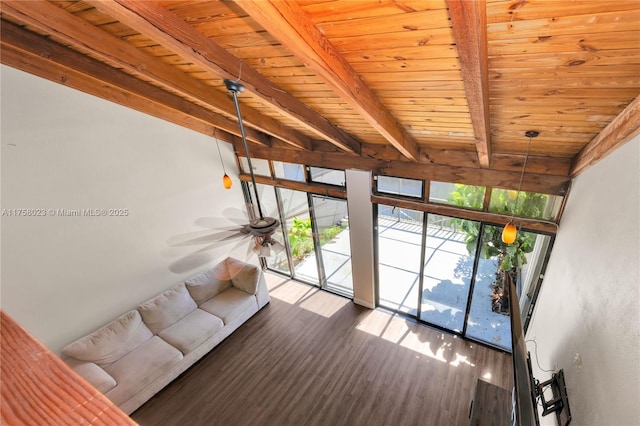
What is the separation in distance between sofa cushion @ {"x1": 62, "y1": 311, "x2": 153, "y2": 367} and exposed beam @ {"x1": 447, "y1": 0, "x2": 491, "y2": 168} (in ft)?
17.3

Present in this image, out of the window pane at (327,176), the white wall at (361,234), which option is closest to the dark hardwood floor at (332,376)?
the white wall at (361,234)

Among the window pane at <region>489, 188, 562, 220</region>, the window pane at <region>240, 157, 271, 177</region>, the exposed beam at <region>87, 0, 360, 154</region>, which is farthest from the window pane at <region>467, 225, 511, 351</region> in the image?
the window pane at <region>240, 157, 271, 177</region>

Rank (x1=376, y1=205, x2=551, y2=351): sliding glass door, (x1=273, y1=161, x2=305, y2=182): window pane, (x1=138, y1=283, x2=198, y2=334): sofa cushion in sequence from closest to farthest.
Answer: (x1=376, y1=205, x2=551, y2=351): sliding glass door → (x1=138, y1=283, x2=198, y2=334): sofa cushion → (x1=273, y1=161, x2=305, y2=182): window pane

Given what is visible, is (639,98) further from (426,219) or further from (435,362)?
(435,362)

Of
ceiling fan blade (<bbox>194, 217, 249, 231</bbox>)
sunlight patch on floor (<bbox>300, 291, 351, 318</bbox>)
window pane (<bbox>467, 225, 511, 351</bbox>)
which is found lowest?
sunlight patch on floor (<bbox>300, 291, 351, 318</bbox>)

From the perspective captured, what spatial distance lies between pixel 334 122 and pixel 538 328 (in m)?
3.65

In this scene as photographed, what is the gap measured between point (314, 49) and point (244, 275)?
4.60 meters

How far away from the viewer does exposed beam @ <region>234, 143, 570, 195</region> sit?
331cm

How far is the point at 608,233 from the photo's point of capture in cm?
203

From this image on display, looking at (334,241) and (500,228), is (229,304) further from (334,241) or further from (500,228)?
(500,228)

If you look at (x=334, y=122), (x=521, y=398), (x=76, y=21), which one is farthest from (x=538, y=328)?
(x=76, y=21)

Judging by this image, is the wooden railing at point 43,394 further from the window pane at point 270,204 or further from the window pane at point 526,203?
the window pane at point 270,204

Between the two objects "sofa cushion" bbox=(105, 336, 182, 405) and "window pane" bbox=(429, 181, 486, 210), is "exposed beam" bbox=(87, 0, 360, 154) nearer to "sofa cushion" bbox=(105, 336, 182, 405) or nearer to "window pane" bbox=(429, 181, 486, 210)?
"window pane" bbox=(429, 181, 486, 210)

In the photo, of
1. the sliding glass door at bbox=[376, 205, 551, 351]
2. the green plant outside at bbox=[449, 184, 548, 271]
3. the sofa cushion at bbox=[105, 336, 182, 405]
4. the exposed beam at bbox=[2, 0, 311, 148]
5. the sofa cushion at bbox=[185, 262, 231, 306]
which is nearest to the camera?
the exposed beam at bbox=[2, 0, 311, 148]
